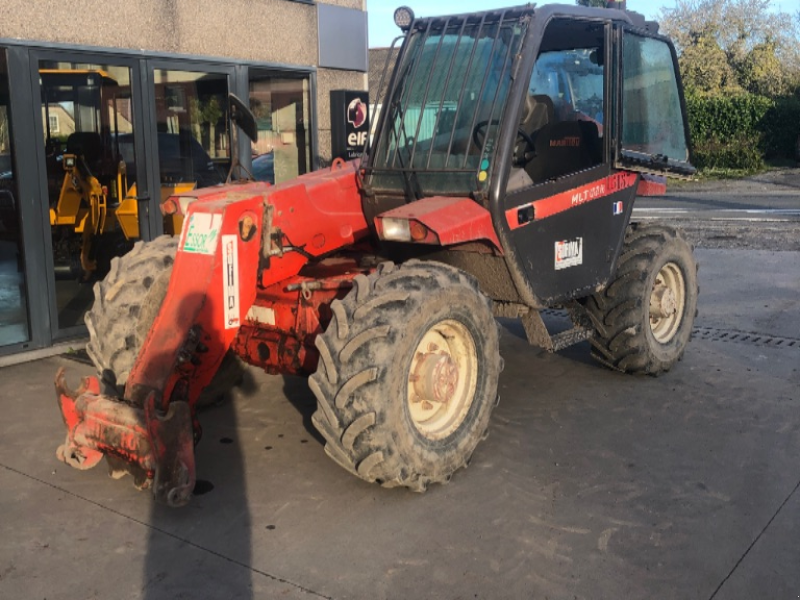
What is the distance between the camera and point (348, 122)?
970 cm

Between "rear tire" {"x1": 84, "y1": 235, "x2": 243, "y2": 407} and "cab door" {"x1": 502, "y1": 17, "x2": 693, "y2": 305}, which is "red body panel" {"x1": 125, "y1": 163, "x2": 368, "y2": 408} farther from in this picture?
"cab door" {"x1": 502, "y1": 17, "x2": 693, "y2": 305}

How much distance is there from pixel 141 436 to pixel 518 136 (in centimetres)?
273

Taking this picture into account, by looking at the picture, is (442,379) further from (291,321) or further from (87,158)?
(87,158)

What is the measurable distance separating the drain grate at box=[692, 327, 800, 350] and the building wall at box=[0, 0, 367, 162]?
4472mm

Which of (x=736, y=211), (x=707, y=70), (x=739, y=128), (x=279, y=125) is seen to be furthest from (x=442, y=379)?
(x=707, y=70)

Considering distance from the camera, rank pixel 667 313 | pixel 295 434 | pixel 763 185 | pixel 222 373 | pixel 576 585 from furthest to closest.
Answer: pixel 763 185 < pixel 667 313 < pixel 222 373 < pixel 295 434 < pixel 576 585

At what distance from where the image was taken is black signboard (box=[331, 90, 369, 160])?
9617 mm

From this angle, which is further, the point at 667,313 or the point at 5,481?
the point at 667,313

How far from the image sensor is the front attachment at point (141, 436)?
4.05m

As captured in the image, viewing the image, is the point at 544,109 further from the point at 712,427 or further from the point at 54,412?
the point at 54,412

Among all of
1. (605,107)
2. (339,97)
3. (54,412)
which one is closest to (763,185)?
(339,97)

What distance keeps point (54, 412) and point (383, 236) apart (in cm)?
271

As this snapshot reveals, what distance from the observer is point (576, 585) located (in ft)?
12.1

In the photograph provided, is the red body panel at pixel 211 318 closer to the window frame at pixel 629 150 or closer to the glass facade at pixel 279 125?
the window frame at pixel 629 150
